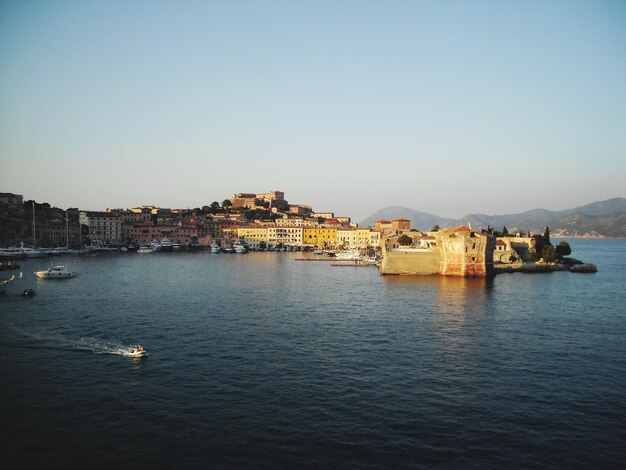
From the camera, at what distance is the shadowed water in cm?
1424

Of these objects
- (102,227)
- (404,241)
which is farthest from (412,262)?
(102,227)

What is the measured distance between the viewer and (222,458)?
13664 millimetres

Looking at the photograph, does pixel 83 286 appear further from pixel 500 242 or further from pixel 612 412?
pixel 500 242

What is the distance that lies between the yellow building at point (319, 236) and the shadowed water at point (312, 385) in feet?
330

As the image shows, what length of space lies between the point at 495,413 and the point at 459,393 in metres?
1.88

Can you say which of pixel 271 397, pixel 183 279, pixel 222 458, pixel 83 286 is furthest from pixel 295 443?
pixel 183 279

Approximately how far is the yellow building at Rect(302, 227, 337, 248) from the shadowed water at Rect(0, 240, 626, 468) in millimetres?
100458

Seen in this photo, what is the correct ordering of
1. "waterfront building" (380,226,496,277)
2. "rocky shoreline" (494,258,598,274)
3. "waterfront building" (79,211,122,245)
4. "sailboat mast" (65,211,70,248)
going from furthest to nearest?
"waterfront building" (79,211,122,245), "sailboat mast" (65,211,70,248), "rocky shoreline" (494,258,598,274), "waterfront building" (380,226,496,277)

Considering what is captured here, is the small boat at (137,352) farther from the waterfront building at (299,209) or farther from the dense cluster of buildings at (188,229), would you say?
the waterfront building at (299,209)

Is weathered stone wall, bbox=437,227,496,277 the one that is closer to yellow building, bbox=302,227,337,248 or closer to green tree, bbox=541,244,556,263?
green tree, bbox=541,244,556,263

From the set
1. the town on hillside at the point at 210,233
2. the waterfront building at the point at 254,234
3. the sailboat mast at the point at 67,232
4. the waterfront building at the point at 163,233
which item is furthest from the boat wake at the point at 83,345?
the waterfront building at the point at 254,234

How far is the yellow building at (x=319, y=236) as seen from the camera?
138500mm

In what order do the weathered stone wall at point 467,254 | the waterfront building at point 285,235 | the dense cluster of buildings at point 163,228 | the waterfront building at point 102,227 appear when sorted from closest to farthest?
the weathered stone wall at point 467,254
the dense cluster of buildings at point 163,228
the waterfront building at point 102,227
the waterfront building at point 285,235

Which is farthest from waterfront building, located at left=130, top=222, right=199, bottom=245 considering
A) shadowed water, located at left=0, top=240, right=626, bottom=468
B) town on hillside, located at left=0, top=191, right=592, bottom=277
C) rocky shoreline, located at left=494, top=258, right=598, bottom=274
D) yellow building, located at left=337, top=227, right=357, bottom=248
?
shadowed water, located at left=0, top=240, right=626, bottom=468
